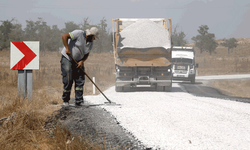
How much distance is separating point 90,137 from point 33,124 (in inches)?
48.7

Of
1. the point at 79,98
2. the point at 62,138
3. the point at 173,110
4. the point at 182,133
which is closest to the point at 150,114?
the point at 173,110

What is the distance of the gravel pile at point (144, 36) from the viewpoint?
12.7 metres

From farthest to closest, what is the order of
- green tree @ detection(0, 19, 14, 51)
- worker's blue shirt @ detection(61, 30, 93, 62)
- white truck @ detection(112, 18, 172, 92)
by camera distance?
green tree @ detection(0, 19, 14, 51), white truck @ detection(112, 18, 172, 92), worker's blue shirt @ detection(61, 30, 93, 62)

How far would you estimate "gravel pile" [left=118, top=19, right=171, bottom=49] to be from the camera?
1269 centimetres

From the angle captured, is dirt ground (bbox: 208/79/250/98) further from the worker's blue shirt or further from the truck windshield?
the worker's blue shirt

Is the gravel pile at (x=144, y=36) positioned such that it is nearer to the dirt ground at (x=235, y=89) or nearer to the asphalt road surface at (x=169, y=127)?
the dirt ground at (x=235, y=89)

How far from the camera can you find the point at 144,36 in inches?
511

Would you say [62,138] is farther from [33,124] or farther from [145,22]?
[145,22]

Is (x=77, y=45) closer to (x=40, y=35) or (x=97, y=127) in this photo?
(x=97, y=127)

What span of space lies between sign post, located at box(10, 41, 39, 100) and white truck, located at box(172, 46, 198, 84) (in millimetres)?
16650

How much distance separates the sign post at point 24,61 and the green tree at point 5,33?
4507cm

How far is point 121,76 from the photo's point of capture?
13078 mm

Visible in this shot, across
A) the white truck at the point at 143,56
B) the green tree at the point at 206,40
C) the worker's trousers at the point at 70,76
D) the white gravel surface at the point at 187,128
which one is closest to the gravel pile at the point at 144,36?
the white truck at the point at 143,56

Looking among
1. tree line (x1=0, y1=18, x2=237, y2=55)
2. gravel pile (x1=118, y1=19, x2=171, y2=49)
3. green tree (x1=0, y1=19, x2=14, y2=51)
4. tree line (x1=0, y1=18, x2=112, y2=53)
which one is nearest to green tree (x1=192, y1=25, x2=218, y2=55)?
tree line (x1=0, y1=18, x2=237, y2=55)
